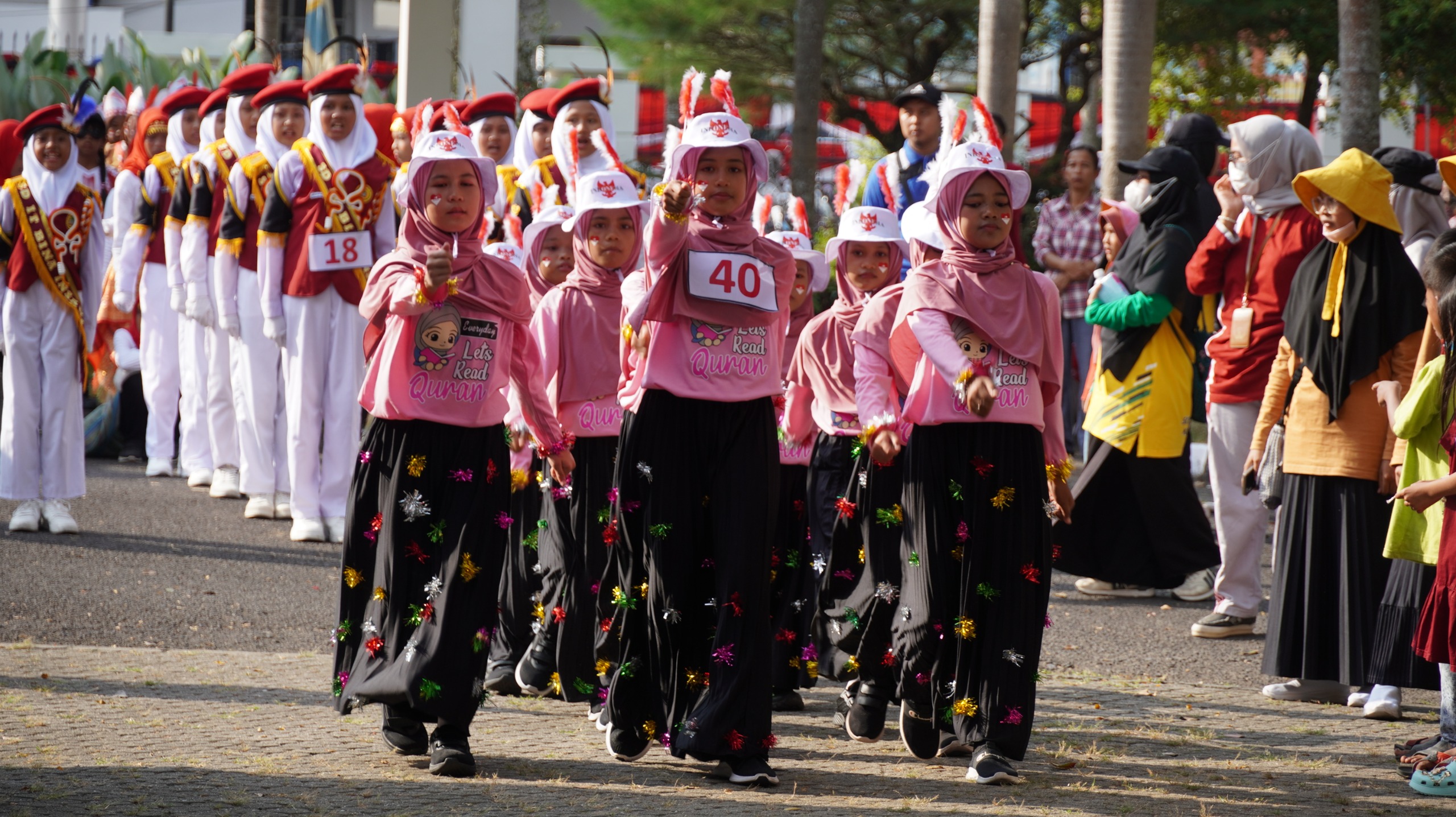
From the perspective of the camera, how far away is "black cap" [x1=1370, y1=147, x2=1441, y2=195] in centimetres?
→ 760

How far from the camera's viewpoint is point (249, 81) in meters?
11.1

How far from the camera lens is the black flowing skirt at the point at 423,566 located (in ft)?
17.5

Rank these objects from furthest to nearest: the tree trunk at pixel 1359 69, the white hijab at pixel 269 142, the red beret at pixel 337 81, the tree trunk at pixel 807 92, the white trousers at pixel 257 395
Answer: the tree trunk at pixel 807 92 < the tree trunk at pixel 1359 69 < the white trousers at pixel 257 395 < the white hijab at pixel 269 142 < the red beret at pixel 337 81

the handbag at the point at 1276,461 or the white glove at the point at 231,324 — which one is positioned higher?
the white glove at the point at 231,324

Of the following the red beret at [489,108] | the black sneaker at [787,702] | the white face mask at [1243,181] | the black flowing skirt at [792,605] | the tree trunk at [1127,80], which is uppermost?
the tree trunk at [1127,80]

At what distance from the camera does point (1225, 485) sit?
8.10m

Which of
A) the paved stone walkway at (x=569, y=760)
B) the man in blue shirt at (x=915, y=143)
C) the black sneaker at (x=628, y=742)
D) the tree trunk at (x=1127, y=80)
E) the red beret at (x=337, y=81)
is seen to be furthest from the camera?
the tree trunk at (x=1127, y=80)

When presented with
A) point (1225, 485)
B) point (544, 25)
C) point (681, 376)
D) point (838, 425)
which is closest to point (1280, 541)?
point (1225, 485)

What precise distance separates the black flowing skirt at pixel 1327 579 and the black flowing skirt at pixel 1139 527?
171 cm

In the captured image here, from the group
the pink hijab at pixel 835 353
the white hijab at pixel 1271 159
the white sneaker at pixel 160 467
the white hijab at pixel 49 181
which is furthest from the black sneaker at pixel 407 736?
the white sneaker at pixel 160 467

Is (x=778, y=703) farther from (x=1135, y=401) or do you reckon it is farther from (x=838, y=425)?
(x=1135, y=401)

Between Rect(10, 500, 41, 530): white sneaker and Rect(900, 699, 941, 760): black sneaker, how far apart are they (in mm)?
6299

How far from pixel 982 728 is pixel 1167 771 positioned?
27.1 inches

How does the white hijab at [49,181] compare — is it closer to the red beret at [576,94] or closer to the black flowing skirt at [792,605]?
the red beret at [576,94]
